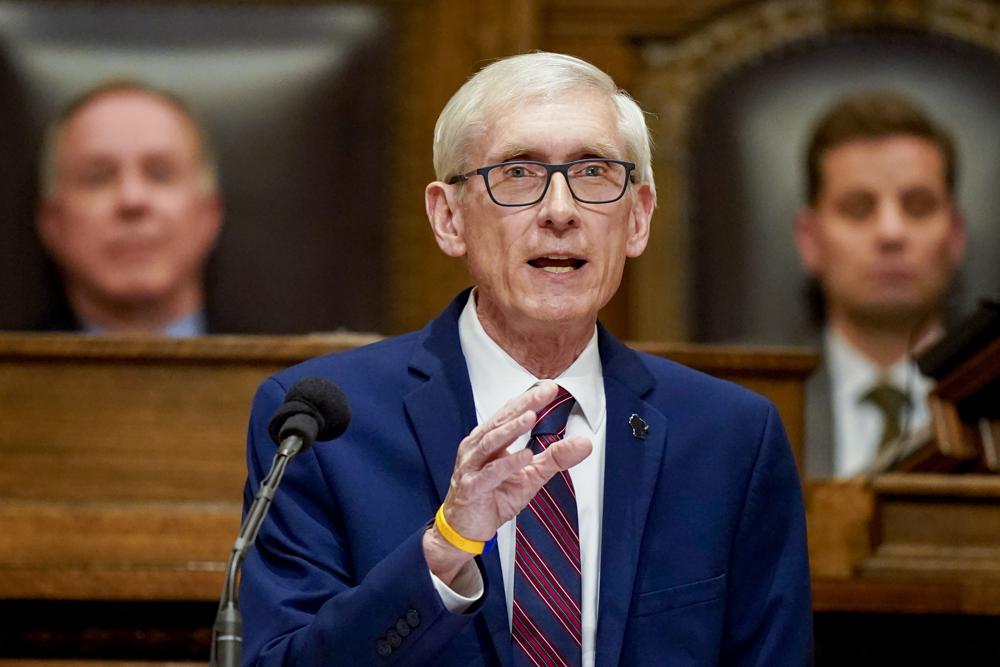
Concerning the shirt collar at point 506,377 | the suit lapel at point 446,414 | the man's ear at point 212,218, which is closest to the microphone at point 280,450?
the suit lapel at point 446,414

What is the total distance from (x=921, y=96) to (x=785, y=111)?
0.45 metres

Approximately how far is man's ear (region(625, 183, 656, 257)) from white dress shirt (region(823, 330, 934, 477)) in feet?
8.44

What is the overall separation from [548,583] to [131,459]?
128 cm

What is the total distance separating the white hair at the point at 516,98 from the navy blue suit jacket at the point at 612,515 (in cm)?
25

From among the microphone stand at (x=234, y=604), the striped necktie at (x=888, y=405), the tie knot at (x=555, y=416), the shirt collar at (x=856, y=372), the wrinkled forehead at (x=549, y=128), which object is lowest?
the striped necktie at (x=888, y=405)

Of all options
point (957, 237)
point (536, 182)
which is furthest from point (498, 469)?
point (957, 237)

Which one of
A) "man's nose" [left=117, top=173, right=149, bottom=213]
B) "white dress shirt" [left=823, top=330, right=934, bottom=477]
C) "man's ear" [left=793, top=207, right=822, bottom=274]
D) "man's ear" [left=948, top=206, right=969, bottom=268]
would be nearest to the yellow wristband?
"white dress shirt" [left=823, top=330, right=934, bottom=477]

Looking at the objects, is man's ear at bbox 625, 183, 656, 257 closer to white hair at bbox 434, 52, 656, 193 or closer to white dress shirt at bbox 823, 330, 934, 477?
white hair at bbox 434, 52, 656, 193

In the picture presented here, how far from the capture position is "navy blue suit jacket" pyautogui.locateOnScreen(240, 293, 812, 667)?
1945mm

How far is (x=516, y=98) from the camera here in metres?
2.09

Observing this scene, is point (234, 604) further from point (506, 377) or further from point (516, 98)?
point (516, 98)

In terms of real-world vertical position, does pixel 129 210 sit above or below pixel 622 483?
above

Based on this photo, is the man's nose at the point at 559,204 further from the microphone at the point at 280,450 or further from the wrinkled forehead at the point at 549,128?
the microphone at the point at 280,450

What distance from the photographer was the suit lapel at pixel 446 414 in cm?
195
